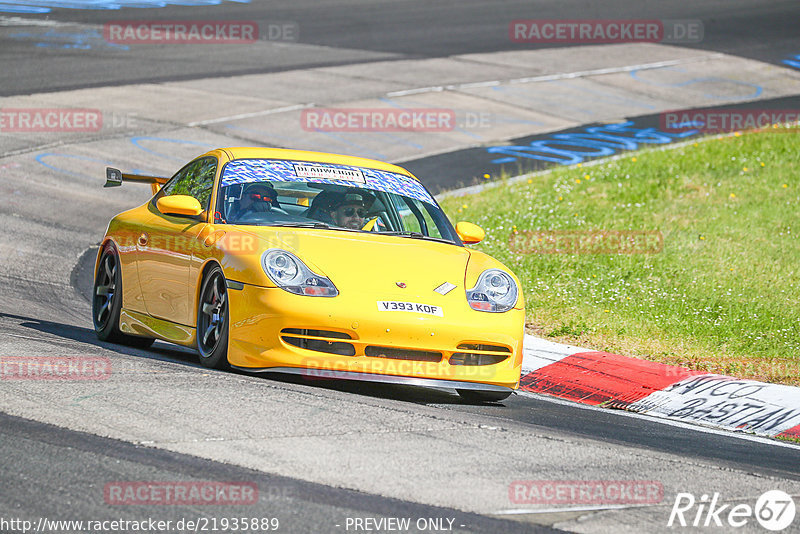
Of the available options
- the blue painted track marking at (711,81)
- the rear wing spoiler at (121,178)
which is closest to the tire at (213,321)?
the rear wing spoiler at (121,178)

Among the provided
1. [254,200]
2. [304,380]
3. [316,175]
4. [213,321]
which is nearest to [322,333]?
[304,380]

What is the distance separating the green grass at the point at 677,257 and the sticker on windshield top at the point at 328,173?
2.50 m

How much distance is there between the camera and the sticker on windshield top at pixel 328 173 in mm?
8023

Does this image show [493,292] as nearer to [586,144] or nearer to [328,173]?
[328,173]

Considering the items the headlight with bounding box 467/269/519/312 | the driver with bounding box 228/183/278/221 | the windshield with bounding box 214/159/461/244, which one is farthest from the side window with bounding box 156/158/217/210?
the headlight with bounding box 467/269/519/312

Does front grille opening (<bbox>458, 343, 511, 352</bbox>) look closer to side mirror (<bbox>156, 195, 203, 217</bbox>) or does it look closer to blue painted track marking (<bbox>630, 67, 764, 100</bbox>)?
side mirror (<bbox>156, 195, 203, 217</bbox>)

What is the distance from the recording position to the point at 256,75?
24.0 meters

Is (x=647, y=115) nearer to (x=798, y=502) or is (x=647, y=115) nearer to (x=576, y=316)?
(x=576, y=316)

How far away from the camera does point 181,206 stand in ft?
24.4

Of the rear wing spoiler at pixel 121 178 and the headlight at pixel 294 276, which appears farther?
the rear wing spoiler at pixel 121 178

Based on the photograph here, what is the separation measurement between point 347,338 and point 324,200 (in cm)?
153

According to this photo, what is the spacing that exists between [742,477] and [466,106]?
17327mm

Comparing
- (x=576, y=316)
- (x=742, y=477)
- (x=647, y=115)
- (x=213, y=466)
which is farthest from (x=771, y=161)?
(x=213, y=466)

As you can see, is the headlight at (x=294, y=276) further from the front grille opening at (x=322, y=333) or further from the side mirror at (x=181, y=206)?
the side mirror at (x=181, y=206)
